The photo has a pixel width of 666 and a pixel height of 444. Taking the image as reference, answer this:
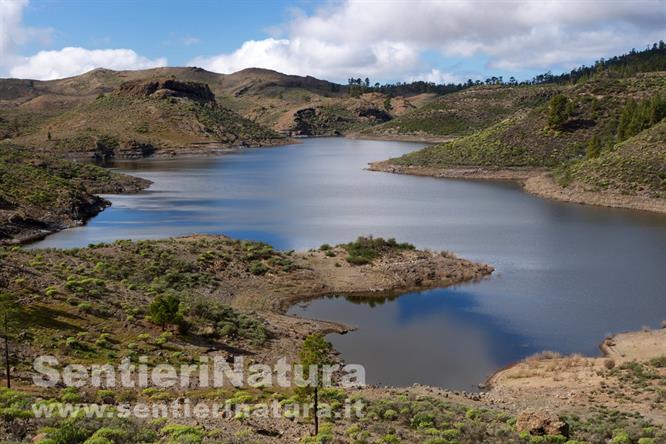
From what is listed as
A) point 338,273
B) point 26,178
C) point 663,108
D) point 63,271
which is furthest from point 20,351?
point 663,108

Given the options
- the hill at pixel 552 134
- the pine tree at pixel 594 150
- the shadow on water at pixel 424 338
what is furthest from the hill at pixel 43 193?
the pine tree at pixel 594 150

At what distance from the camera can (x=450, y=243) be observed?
5894 centimetres

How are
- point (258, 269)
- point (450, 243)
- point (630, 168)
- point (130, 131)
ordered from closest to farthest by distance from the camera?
point (258, 269), point (450, 243), point (630, 168), point (130, 131)

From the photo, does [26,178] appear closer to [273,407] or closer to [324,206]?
[324,206]

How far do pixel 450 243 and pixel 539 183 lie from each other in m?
46.4

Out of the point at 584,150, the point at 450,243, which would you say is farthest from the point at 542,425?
the point at 584,150

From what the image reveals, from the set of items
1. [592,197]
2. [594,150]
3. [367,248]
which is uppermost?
[594,150]

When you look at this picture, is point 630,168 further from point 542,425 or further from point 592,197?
point 542,425

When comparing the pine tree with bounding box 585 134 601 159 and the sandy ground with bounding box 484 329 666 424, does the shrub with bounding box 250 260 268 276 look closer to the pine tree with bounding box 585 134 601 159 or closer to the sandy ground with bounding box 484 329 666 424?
the sandy ground with bounding box 484 329 666 424

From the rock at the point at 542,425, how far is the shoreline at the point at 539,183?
2575 inches

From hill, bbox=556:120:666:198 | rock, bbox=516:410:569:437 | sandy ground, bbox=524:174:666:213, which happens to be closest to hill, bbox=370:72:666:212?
hill, bbox=556:120:666:198

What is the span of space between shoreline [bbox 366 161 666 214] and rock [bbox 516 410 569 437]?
6541cm

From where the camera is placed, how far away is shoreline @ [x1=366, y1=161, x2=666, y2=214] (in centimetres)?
7994

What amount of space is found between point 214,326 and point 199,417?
1369cm
